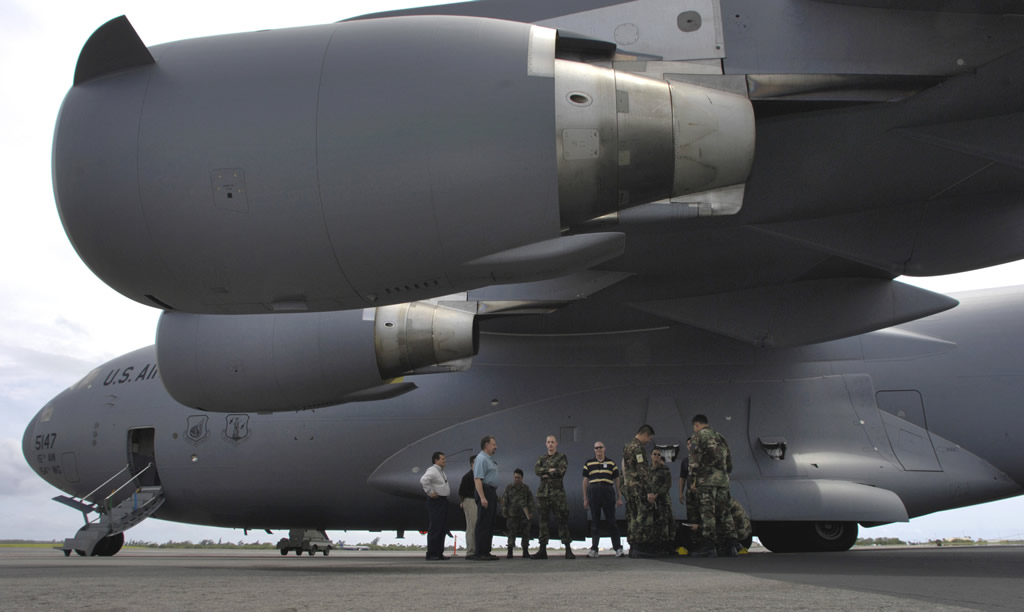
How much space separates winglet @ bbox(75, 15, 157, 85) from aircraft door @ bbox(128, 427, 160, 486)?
7224 mm

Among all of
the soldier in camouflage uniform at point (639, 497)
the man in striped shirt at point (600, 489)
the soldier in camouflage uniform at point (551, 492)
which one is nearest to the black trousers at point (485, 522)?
the soldier in camouflage uniform at point (551, 492)

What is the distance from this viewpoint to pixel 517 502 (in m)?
9.29

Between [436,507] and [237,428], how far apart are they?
124 inches

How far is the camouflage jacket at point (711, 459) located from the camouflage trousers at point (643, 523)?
86 centimetres

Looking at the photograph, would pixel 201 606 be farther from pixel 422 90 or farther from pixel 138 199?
pixel 422 90

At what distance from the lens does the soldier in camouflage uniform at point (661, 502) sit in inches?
320

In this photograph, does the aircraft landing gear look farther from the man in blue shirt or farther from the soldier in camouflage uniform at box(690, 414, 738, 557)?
the man in blue shirt

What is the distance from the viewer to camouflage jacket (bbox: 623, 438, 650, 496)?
26.9ft

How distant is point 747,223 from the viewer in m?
6.80

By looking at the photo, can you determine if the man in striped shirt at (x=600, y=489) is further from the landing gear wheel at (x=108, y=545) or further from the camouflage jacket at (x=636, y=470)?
the landing gear wheel at (x=108, y=545)

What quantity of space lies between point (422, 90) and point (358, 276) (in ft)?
3.54

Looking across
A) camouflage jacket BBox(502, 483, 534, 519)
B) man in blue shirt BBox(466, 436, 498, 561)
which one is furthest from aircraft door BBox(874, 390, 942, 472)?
man in blue shirt BBox(466, 436, 498, 561)

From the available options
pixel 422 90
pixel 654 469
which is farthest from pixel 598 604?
pixel 654 469

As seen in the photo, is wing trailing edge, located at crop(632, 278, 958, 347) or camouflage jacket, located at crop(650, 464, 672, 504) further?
wing trailing edge, located at crop(632, 278, 958, 347)
